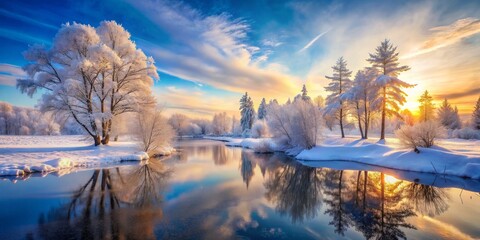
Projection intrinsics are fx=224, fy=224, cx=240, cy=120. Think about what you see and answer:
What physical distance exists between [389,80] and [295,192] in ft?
70.4

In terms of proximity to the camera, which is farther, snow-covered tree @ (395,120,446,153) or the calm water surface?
snow-covered tree @ (395,120,446,153)

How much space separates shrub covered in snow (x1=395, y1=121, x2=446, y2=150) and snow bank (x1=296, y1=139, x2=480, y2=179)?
70cm

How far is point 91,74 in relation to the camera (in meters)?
22.1

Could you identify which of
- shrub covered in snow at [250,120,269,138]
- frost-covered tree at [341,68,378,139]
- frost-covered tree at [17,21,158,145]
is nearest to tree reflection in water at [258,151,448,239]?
frost-covered tree at [341,68,378,139]

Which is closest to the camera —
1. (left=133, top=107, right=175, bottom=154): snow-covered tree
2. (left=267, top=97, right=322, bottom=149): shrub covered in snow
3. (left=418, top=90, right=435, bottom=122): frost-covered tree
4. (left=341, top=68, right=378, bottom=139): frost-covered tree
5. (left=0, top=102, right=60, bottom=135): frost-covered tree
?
(left=133, top=107, right=175, bottom=154): snow-covered tree

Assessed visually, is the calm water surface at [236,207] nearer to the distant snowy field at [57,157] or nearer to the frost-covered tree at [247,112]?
the distant snowy field at [57,157]

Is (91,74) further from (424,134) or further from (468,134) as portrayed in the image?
(468,134)

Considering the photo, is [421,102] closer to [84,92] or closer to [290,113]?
[290,113]

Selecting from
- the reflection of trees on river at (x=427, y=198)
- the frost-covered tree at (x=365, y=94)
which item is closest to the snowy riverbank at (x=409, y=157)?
the reflection of trees on river at (x=427, y=198)

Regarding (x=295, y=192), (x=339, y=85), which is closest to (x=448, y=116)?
(x=339, y=85)

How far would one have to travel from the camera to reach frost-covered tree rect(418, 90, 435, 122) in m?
52.5

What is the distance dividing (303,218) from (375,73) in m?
27.3

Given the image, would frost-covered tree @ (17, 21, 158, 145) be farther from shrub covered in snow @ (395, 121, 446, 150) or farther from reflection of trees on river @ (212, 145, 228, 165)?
shrub covered in snow @ (395, 121, 446, 150)

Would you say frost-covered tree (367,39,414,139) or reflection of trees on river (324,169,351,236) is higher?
frost-covered tree (367,39,414,139)
